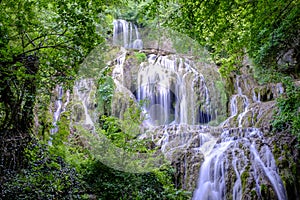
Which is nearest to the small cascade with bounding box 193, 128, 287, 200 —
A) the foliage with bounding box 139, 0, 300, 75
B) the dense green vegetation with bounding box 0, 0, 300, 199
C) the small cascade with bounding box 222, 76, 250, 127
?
the dense green vegetation with bounding box 0, 0, 300, 199

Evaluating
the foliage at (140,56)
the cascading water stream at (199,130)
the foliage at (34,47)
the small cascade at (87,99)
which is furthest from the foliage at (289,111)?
the foliage at (34,47)

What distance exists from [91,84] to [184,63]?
142 centimetres

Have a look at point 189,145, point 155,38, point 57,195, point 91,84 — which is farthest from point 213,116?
point 189,145

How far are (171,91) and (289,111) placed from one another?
4.14 metres

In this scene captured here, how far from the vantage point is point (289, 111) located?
6617 millimetres

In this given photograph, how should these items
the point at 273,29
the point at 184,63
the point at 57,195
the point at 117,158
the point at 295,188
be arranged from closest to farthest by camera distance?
the point at 57,195
the point at 117,158
the point at 184,63
the point at 295,188
the point at 273,29

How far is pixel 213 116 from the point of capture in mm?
4156

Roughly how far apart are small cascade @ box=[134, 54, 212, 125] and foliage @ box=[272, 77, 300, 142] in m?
2.88

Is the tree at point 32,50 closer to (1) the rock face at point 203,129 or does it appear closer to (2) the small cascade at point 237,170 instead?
(1) the rock face at point 203,129

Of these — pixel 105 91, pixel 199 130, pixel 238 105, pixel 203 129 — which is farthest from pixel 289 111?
pixel 105 91

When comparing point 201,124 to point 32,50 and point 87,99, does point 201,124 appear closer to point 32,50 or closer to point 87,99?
point 87,99

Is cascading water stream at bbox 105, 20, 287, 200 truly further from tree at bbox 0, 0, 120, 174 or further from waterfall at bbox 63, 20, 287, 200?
tree at bbox 0, 0, 120, 174

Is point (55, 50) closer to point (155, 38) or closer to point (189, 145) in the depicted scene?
point (155, 38)

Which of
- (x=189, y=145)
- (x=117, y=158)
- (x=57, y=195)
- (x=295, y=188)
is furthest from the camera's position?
(x=189, y=145)
